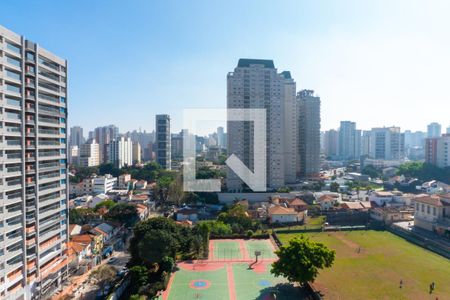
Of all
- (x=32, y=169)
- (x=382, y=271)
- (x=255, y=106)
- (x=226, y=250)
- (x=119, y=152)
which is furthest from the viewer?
(x=119, y=152)

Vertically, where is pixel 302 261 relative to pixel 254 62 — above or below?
Result: below

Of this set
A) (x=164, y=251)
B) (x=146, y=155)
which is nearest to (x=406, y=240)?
(x=164, y=251)

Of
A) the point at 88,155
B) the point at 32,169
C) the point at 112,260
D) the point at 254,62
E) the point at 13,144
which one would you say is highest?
the point at 254,62

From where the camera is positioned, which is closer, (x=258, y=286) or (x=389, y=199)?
(x=258, y=286)

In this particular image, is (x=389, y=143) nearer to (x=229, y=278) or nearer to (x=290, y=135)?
(x=290, y=135)

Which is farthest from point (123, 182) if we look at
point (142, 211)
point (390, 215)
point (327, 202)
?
point (390, 215)

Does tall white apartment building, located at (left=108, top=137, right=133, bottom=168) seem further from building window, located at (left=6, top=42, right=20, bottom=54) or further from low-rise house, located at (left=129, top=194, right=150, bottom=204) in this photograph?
building window, located at (left=6, top=42, right=20, bottom=54)
